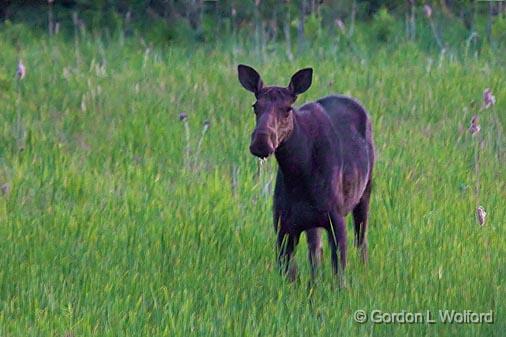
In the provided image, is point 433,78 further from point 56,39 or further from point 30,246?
point 30,246

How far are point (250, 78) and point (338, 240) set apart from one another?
0.86 m

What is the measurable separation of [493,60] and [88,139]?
4595 millimetres

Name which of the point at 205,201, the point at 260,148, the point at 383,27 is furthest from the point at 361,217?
the point at 383,27

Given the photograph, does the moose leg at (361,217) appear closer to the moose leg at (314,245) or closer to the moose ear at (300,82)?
the moose leg at (314,245)

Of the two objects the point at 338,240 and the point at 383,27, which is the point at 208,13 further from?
the point at 338,240

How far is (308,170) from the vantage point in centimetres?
514

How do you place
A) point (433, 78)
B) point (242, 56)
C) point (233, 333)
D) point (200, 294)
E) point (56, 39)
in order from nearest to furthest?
point (233, 333)
point (200, 294)
point (433, 78)
point (242, 56)
point (56, 39)

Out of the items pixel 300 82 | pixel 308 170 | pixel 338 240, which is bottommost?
pixel 338 240

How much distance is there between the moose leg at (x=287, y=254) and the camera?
17.1 feet

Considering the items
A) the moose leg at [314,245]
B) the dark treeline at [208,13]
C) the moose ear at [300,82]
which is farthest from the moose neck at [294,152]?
the dark treeline at [208,13]

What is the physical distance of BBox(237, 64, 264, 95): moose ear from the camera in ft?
16.5

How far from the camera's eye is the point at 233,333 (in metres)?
4.68

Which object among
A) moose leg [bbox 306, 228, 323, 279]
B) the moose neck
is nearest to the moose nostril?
the moose neck

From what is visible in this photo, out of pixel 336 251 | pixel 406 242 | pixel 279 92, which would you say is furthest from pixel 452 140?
pixel 279 92
